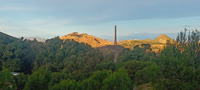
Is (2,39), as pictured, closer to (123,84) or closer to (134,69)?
(134,69)

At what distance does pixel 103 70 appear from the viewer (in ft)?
138

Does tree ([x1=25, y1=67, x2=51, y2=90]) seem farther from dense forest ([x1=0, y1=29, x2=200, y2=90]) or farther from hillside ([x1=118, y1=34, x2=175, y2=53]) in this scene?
hillside ([x1=118, y1=34, x2=175, y2=53])

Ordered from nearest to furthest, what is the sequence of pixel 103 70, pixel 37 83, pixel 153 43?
pixel 37 83
pixel 103 70
pixel 153 43

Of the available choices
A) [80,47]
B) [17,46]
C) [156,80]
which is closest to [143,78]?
[156,80]

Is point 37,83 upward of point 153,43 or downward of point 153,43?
downward

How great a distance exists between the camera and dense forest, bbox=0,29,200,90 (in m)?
25.6

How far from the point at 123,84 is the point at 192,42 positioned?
33190mm

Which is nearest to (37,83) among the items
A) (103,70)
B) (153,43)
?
(103,70)

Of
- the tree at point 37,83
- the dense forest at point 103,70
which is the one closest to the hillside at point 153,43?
the dense forest at point 103,70

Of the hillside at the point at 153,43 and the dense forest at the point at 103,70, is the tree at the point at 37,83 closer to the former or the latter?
the dense forest at the point at 103,70

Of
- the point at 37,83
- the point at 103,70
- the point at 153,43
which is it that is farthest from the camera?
the point at 153,43

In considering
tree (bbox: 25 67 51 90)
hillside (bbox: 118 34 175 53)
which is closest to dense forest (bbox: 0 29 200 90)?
tree (bbox: 25 67 51 90)

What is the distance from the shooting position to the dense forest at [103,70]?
83.9 ft

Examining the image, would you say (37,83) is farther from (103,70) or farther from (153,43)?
(153,43)
